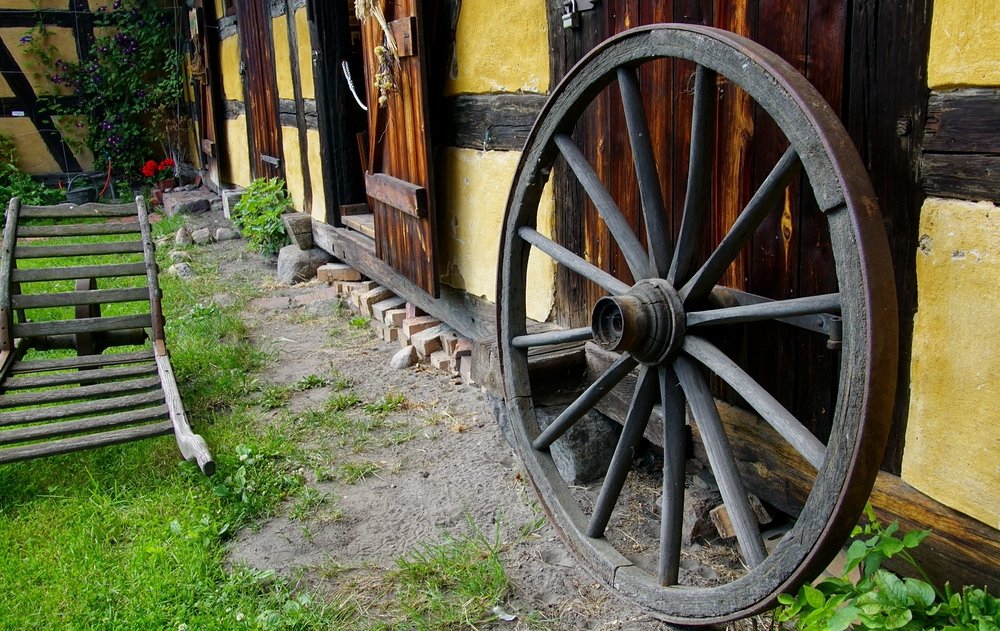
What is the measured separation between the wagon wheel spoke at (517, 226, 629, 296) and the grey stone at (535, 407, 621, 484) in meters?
0.71

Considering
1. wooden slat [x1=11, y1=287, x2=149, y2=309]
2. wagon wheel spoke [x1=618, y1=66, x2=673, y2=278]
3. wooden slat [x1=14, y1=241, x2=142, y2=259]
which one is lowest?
wooden slat [x1=11, y1=287, x2=149, y2=309]

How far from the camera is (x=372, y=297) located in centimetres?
555

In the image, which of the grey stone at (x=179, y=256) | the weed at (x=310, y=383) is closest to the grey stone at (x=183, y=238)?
the grey stone at (x=179, y=256)

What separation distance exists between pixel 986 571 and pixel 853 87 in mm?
1082

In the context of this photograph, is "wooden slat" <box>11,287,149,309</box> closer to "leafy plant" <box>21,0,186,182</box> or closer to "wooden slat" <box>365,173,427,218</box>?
"wooden slat" <box>365,173,427,218</box>

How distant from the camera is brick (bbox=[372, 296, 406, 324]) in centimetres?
531

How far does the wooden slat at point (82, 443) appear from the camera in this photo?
317 cm

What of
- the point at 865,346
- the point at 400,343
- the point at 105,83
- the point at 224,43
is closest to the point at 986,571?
the point at 865,346

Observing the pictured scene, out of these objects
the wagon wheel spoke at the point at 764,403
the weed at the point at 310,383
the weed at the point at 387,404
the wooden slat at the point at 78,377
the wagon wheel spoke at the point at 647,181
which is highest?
the wagon wheel spoke at the point at 647,181

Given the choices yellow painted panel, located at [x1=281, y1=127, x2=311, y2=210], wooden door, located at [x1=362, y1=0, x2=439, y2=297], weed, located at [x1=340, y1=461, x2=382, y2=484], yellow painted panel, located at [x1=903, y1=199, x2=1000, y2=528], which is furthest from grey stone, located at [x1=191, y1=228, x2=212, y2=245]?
yellow painted panel, located at [x1=903, y1=199, x2=1000, y2=528]

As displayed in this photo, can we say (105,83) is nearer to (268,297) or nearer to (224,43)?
(224,43)

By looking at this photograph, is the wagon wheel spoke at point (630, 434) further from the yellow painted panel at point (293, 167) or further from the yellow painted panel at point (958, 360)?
the yellow painted panel at point (293, 167)

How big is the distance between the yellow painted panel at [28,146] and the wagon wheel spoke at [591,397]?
37.6 feet

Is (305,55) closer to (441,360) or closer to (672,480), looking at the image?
(441,360)
